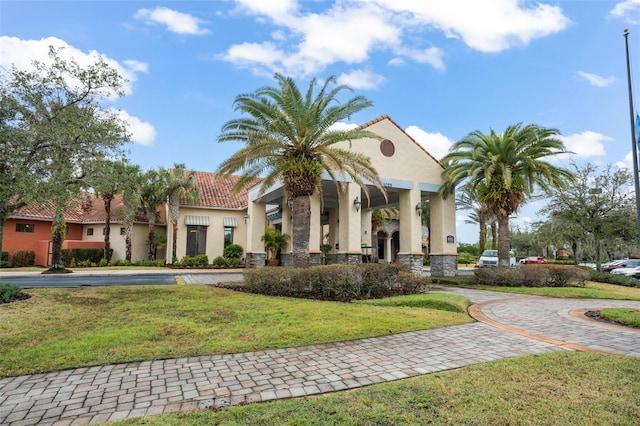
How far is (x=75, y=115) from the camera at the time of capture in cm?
1004

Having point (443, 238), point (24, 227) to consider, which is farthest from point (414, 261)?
point (24, 227)

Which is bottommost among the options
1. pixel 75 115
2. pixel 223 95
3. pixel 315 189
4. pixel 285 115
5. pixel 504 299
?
pixel 504 299

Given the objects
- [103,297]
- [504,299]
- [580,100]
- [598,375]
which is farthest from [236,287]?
[580,100]

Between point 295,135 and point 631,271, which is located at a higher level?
point 295,135

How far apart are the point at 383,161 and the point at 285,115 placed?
6805 mm

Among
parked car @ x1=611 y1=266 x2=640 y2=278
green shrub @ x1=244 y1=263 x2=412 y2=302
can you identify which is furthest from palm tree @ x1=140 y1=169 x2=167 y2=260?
parked car @ x1=611 y1=266 x2=640 y2=278

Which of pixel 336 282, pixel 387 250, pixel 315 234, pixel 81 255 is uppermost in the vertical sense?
pixel 315 234

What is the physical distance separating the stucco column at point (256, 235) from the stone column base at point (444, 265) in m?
10.4

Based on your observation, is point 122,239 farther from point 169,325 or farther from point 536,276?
point 536,276

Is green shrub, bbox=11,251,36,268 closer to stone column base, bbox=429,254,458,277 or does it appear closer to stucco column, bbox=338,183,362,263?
stucco column, bbox=338,183,362,263

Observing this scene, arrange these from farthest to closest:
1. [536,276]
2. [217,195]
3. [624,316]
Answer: [217,195]
[536,276]
[624,316]

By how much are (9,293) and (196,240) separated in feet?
58.9

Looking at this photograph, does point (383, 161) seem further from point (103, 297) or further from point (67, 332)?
point (67, 332)

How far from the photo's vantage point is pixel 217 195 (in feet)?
96.0
